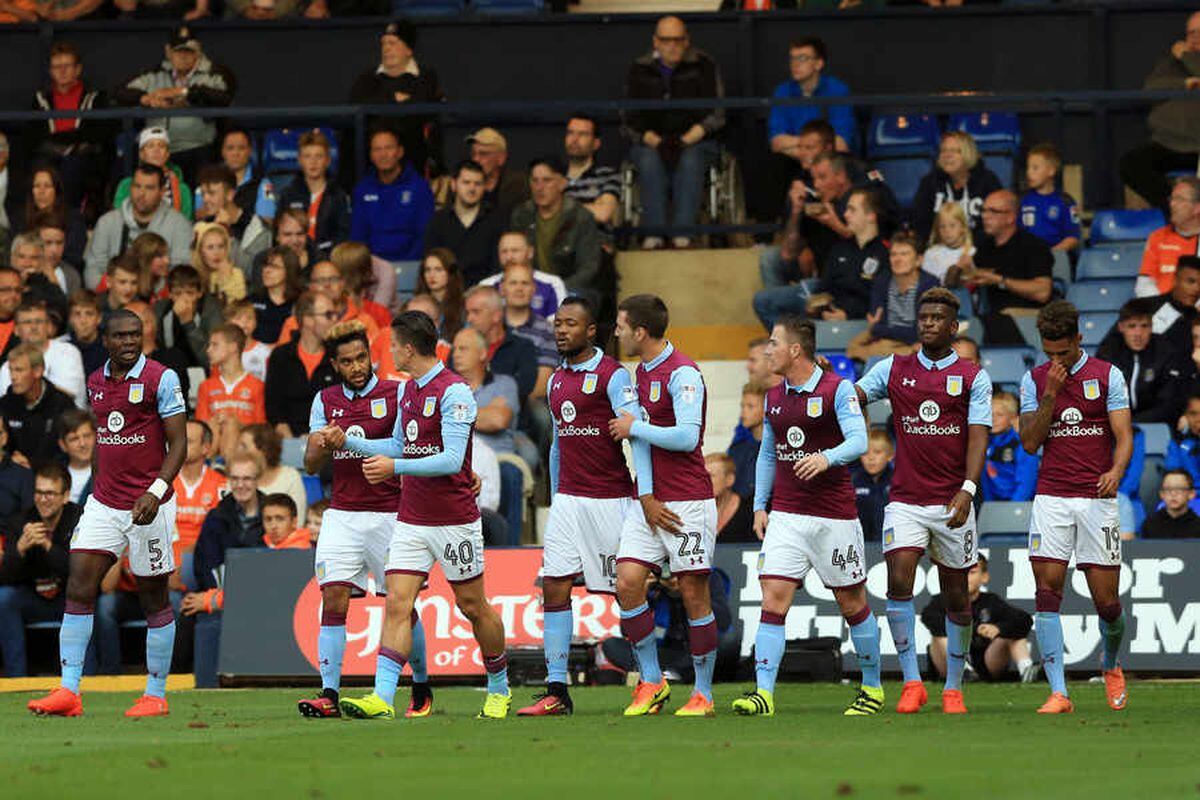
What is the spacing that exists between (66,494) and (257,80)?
24.9 ft

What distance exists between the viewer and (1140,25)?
23672mm

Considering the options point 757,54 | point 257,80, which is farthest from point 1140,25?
point 257,80

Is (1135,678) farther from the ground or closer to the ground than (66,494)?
closer to the ground

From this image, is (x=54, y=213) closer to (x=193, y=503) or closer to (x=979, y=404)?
(x=193, y=503)

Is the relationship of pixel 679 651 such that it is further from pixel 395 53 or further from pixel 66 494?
pixel 395 53

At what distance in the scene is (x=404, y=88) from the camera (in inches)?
889

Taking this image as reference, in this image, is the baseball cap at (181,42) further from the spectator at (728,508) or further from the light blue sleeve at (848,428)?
the light blue sleeve at (848,428)

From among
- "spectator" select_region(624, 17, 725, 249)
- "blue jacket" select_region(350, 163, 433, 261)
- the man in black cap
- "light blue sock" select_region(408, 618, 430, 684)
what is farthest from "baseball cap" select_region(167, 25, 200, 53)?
"light blue sock" select_region(408, 618, 430, 684)

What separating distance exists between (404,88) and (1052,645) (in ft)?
36.7

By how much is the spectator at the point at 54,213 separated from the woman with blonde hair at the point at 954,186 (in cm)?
838

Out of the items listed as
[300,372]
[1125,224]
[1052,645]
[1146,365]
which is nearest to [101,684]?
[300,372]

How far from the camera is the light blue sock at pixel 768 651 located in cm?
1312

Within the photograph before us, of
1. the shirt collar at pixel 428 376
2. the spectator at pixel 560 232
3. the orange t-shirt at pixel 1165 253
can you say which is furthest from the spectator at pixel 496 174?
the shirt collar at pixel 428 376

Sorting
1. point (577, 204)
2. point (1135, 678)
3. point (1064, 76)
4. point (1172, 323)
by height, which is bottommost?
point (1135, 678)
